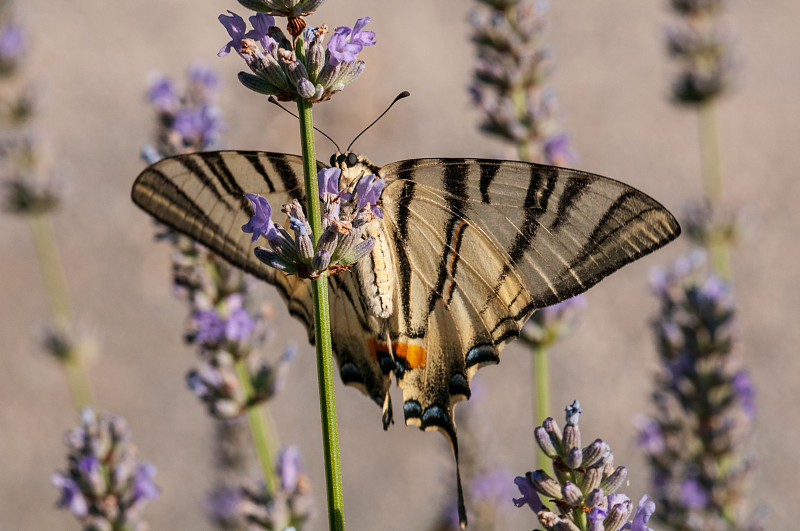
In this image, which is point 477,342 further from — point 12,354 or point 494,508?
point 12,354

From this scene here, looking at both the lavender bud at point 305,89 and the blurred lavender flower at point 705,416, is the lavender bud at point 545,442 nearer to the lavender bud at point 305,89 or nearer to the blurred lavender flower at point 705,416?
the lavender bud at point 305,89

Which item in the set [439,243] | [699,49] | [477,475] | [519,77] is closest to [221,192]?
[439,243]

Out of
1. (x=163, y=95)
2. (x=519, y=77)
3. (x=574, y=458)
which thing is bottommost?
(x=574, y=458)

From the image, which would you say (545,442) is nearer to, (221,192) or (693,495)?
(221,192)

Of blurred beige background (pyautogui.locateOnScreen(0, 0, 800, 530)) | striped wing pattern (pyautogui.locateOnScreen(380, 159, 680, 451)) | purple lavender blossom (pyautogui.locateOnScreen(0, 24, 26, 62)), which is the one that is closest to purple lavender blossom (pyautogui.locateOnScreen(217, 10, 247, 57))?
striped wing pattern (pyautogui.locateOnScreen(380, 159, 680, 451))

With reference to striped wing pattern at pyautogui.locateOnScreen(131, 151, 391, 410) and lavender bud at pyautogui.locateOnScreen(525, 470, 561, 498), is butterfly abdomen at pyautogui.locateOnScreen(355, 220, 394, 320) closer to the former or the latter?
striped wing pattern at pyautogui.locateOnScreen(131, 151, 391, 410)

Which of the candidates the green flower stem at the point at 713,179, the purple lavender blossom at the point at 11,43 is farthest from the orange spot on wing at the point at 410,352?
the purple lavender blossom at the point at 11,43
